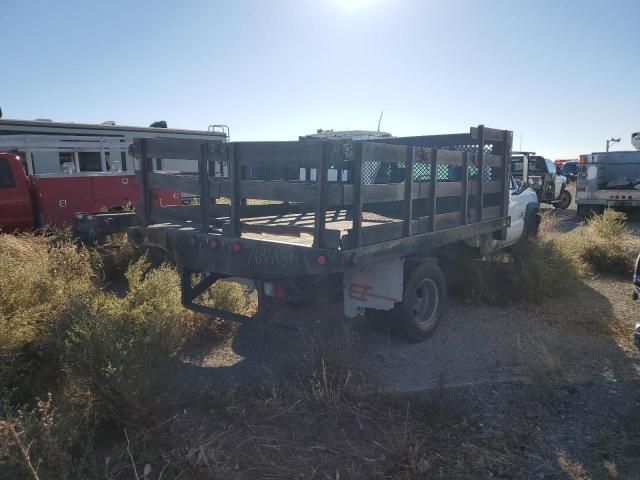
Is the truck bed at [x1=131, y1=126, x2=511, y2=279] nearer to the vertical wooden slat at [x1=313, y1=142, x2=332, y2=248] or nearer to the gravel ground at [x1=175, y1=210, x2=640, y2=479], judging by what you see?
the vertical wooden slat at [x1=313, y1=142, x2=332, y2=248]

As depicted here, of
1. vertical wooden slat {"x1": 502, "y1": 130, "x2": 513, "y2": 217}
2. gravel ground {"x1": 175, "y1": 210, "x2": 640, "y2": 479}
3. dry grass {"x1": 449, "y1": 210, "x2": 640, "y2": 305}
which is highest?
vertical wooden slat {"x1": 502, "y1": 130, "x2": 513, "y2": 217}

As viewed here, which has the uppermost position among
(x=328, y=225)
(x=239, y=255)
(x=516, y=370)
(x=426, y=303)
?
(x=328, y=225)

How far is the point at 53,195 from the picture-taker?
9.31 metres

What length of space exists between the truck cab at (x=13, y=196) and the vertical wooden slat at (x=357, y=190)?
742 cm

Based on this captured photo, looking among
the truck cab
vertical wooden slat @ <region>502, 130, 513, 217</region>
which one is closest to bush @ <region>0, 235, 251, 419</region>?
vertical wooden slat @ <region>502, 130, 513, 217</region>

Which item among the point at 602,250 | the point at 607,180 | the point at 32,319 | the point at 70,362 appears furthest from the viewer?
the point at 607,180

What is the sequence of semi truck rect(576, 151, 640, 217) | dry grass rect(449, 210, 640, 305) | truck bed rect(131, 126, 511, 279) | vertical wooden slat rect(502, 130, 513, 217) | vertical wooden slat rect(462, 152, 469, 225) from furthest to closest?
semi truck rect(576, 151, 640, 217) → dry grass rect(449, 210, 640, 305) → vertical wooden slat rect(502, 130, 513, 217) → vertical wooden slat rect(462, 152, 469, 225) → truck bed rect(131, 126, 511, 279)

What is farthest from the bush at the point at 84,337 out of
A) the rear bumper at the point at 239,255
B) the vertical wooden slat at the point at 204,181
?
the vertical wooden slat at the point at 204,181

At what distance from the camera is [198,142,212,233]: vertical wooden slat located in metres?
4.30

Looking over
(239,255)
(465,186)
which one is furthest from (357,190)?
(465,186)

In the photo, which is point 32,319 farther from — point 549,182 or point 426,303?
point 549,182

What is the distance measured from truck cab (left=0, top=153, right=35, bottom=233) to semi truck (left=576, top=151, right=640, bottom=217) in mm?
14955

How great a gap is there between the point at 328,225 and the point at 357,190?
1.41 meters

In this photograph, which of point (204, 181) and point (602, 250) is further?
point (602, 250)
